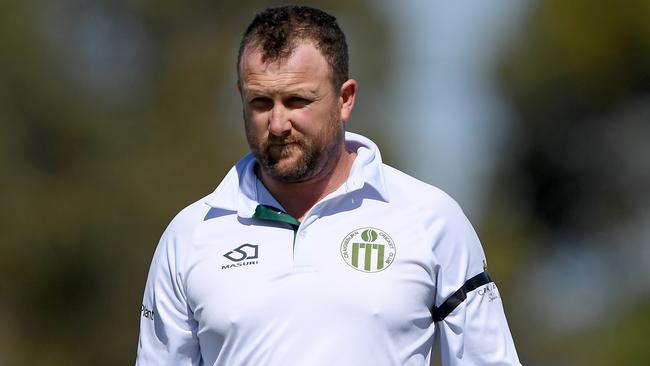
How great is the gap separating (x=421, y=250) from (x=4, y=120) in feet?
55.5

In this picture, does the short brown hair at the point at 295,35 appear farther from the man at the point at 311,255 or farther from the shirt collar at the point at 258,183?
the shirt collar at the point at 258,183

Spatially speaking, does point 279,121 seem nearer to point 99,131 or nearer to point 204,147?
point 204,147

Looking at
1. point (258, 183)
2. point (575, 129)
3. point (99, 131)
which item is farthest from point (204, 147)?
point (258, 183)

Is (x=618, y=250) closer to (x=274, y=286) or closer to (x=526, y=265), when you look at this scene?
(x=526, y=265)

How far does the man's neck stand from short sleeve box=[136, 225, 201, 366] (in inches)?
15.7

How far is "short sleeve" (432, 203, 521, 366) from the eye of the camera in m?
5.22

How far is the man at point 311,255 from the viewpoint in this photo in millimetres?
5078

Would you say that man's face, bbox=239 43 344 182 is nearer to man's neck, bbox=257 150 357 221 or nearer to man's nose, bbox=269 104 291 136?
man's nose, bbox=269 104 291 136

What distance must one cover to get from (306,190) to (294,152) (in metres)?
0.24

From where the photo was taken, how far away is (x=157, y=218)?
20469mm

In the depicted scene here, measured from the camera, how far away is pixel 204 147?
67.1ft

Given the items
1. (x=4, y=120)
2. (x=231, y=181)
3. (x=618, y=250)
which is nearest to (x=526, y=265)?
(x=618, y=250)

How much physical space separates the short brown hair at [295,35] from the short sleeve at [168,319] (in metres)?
0.70

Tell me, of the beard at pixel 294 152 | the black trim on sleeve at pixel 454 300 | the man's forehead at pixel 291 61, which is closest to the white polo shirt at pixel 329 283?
the black trim on sleeve at pixel 454 300
